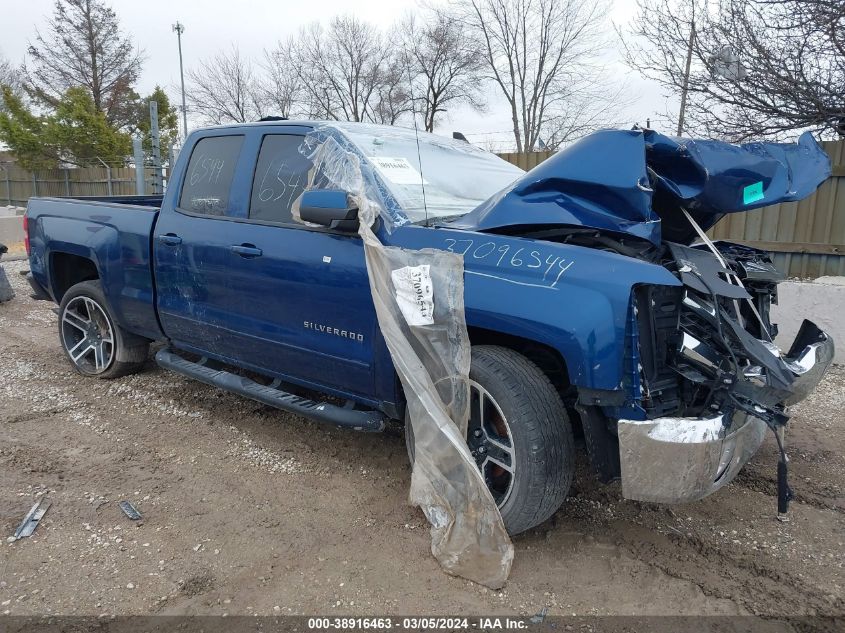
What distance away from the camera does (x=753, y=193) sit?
3090 mm

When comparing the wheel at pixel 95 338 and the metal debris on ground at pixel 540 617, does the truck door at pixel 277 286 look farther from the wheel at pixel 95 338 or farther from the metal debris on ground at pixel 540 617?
the metal debris on ground at pixel 540 617

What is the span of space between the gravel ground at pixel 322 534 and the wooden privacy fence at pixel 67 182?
1360 cm

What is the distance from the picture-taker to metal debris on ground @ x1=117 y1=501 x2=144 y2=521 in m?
3.31

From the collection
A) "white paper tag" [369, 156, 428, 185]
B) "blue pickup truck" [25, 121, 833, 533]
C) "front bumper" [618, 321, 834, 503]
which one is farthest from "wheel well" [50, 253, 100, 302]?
"front bumper" [618, 321, 834, 503]

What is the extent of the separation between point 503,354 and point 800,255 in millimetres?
5603

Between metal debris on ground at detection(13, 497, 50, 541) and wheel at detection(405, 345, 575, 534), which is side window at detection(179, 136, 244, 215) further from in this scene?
wheel at detection(405, 345, 575, 534)

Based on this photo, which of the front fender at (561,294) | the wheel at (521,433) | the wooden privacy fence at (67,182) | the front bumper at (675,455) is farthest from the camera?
the wooden privacy fence at (67,182)

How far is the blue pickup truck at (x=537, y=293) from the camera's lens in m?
2.63

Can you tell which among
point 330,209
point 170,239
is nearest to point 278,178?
point 330,209

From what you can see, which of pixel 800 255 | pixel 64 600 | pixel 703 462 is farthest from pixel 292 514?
pixel 800 255

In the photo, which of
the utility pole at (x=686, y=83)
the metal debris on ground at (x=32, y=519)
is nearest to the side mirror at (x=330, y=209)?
the metal debris on ground at (x=32, y=519)

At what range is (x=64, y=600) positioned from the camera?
268cm

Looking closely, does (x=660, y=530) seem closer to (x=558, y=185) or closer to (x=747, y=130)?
(x=558, y=185)

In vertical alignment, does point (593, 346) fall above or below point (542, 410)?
above
